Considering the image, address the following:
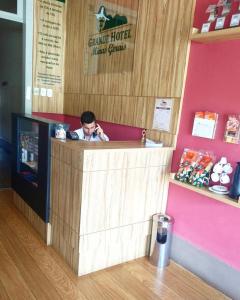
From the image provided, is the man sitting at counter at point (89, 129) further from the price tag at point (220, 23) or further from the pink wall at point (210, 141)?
the price tag at point (220, 23)

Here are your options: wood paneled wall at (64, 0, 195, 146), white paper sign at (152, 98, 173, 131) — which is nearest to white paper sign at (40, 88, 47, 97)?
wood paneled wall at (64, 0, 195, 146)

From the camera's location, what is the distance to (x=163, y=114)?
231cm

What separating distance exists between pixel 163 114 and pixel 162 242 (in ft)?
3.52

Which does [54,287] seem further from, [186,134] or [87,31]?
[87,31]

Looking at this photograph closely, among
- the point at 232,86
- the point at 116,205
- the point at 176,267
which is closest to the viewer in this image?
the point at 232,86

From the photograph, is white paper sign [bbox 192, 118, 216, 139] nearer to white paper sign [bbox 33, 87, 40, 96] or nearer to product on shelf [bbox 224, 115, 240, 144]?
product on shelf [bbox 224, 115, 240, 144]

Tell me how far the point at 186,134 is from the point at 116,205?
0.80m

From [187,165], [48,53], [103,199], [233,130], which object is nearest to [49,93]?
[48,53]

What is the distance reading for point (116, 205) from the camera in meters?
2.08

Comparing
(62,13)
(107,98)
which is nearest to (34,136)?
(107,98)

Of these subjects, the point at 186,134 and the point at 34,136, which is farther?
the point at 34,136

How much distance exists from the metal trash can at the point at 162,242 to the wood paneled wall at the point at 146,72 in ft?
2.15

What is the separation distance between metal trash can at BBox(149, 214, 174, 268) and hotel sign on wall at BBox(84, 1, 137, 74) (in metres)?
1.49

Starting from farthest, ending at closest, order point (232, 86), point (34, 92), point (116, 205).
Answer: point (34, 92) < point (116, 205) < point (232, 86)
